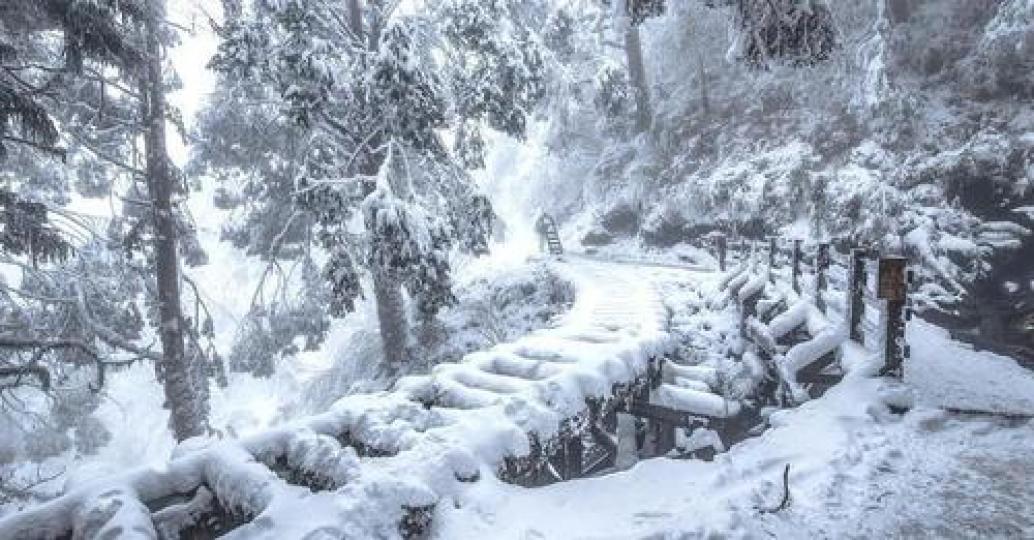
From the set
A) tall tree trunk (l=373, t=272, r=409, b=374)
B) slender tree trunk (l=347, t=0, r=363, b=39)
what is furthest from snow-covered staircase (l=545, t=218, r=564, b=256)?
slender tree trunk (l=347, t=0, r=363, b=39)

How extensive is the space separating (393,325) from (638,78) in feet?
Result: 54.6

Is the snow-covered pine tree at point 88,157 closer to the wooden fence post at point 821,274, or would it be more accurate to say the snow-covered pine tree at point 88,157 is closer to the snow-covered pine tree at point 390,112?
the snow-covered pine tree at point 390,112

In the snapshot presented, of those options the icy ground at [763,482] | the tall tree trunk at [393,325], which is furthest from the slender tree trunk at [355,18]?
the icy ground at [763,482]

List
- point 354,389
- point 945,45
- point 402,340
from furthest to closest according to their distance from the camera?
point 945,45, point 354,389, point 402,340

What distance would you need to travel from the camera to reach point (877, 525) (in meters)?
4.48

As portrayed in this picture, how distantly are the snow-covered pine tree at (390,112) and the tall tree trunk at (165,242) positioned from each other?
1611mm

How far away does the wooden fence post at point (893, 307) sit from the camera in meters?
6.63

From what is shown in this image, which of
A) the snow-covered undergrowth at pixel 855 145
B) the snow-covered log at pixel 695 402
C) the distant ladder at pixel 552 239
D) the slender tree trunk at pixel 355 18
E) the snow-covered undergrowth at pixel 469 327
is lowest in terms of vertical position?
the snow-covered undergrowth at pixel 469 327

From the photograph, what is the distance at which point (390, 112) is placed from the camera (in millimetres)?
12906

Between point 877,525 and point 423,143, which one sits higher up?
point 423,143

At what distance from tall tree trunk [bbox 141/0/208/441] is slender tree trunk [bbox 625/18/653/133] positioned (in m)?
19.3

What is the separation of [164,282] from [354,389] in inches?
253

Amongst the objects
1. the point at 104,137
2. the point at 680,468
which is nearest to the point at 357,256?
the point at 104,137

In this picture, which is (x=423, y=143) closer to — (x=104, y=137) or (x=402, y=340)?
(x=402, y=340)
